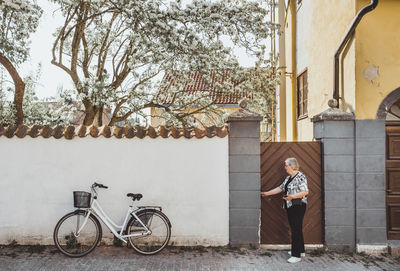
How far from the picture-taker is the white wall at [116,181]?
6.79m

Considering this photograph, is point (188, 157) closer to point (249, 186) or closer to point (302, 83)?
point (249, 186)

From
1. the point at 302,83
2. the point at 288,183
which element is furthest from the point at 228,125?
the point at 302,83

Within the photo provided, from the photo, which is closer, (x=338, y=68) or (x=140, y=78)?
(x=338, y=68)

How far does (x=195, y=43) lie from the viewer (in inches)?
364

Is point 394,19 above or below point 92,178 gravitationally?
above

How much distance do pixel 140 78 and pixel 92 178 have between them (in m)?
6.57

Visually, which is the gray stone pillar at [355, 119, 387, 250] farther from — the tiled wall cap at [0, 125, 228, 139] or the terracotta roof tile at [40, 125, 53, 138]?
the terracotta roof tile at [40, 125, 53, 138]

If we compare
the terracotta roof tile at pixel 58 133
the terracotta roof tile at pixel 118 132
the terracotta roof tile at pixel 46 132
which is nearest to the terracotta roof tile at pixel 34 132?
the terracotta roof tile at pixel 46 132

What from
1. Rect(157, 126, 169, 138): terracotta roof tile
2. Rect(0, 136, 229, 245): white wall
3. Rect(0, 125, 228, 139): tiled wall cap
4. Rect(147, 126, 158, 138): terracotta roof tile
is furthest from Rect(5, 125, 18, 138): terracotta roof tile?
Rect(157, 126, 169, 138): terracotta roof tile

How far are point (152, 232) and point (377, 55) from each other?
5151 mm

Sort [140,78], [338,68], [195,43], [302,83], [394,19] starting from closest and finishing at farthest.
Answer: [394,19] → [338,68] → [195,43] → [302,83] → [140,78]

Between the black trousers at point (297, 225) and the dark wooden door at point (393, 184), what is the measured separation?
6.51 ft

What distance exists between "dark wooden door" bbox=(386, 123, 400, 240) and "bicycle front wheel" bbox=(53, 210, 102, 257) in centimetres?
530

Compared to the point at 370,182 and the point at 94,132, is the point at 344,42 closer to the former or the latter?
the point at 370,182
